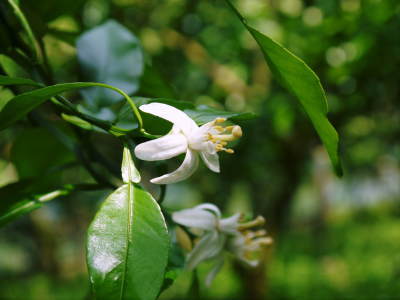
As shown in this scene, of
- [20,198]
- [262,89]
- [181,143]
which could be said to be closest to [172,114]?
[181,143]

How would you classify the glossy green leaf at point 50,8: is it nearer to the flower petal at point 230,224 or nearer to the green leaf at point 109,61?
the green leaf at point 109,61

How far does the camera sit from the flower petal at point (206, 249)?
0.42 metres

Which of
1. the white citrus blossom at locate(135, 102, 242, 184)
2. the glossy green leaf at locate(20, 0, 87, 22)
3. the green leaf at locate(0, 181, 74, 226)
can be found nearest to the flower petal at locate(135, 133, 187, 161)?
the white citrus blossom at locate(135, 102, 242, 184)

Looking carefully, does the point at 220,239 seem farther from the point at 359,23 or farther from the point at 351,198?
the point at 351,198

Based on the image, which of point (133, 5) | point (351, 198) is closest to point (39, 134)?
point (133, 5)

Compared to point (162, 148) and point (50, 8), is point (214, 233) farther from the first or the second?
point (50, 8)

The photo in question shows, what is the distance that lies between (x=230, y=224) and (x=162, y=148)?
0.18m

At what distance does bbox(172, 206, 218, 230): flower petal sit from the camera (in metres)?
0.41

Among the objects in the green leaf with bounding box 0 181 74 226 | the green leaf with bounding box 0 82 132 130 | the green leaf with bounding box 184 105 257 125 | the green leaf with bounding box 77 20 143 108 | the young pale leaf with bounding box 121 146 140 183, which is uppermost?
the green leaf with bounding box 0 82 132 130

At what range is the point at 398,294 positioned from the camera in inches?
96.7

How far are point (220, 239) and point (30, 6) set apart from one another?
312 millimetres

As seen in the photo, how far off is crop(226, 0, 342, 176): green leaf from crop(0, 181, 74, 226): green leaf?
20cm

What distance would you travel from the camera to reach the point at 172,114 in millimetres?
291

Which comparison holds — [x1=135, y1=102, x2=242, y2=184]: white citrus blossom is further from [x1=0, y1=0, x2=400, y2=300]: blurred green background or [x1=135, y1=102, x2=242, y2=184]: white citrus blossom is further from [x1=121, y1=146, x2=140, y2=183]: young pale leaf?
[x1=0, y1=0, x2=400, y2=300]: blurred green background
